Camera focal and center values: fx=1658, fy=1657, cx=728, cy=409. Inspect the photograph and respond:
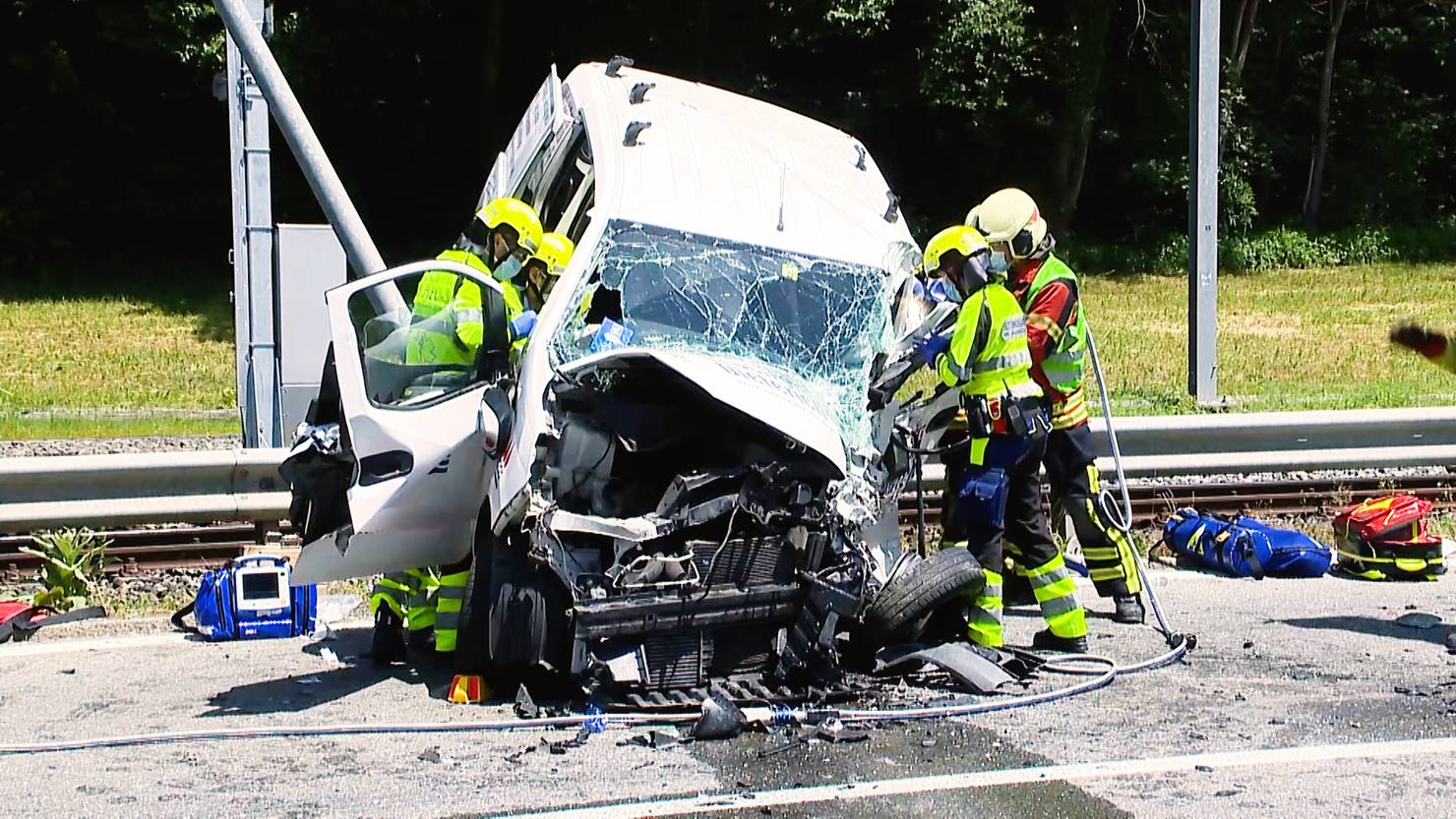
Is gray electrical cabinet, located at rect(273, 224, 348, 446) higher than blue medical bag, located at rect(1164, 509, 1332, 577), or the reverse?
gray electrical cabinet, located at rect(273, 224, 348, 446)

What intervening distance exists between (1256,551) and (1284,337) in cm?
1439

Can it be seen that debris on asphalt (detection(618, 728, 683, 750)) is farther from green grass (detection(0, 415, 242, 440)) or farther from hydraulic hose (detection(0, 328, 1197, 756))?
green grass (detection(0, 415, 242, 440))

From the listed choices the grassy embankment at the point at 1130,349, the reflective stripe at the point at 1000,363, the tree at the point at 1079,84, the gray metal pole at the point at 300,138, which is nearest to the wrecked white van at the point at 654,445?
the reflective stripe at the point at 1000,363

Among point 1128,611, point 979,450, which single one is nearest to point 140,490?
point 979,450

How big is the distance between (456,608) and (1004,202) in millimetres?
2841

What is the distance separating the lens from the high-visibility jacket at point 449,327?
6098mm

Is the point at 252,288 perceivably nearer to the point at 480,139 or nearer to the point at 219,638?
the point at 219,638

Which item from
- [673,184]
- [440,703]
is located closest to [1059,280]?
[673,184]

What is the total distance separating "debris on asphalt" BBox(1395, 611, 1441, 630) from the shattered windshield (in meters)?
2.64

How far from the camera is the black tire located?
20.1 feet

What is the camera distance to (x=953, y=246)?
6613 millimetres

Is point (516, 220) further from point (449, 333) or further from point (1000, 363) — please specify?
point (1000, 363)

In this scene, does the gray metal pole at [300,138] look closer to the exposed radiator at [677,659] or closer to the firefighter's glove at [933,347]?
the firefighter's glove at [933,347]

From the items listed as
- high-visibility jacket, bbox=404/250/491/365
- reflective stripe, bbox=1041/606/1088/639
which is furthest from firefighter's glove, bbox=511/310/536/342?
reflective stripe, bbox=1041/606/1088/639
